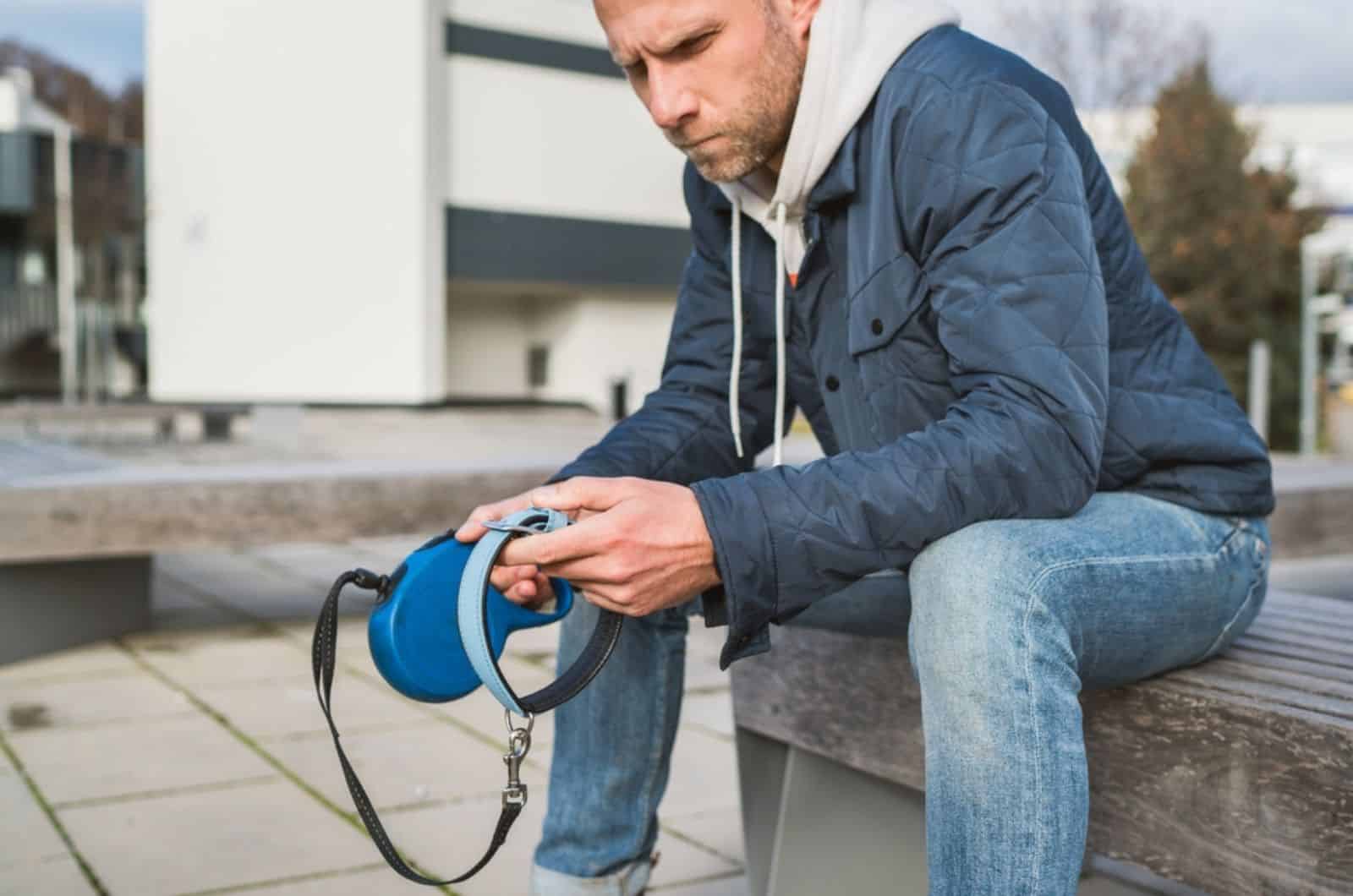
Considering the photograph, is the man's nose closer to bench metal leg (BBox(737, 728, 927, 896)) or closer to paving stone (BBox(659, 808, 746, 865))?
bench metal leg (BBox(737, 728, 927, 896))

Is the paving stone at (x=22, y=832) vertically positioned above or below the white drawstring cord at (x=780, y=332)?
below

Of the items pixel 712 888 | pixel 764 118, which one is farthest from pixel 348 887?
pixel 764 118

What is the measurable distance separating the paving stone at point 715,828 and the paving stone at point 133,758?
3.32 feet

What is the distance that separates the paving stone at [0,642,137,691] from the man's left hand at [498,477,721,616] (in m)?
3.30

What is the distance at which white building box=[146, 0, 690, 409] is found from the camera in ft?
89.2

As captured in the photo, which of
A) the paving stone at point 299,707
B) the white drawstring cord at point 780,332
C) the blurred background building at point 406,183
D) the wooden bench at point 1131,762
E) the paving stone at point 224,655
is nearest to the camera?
the wooden bench at point 1131,762

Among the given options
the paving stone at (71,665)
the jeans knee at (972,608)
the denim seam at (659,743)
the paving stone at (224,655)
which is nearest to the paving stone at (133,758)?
the paving stone at (224,655)

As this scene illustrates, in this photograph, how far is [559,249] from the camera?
29.6m

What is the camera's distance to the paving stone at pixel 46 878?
267 centimetres

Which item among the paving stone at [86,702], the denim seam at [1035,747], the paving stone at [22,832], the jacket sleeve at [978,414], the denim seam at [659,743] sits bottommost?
the paving stone at [86,702]

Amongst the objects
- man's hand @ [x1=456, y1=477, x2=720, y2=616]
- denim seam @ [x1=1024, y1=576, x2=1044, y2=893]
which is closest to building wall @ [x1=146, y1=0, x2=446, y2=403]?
man's hand @ [x1=456, y1=477, x2=720, y2=616]

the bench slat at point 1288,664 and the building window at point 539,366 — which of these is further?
the building window at point 539,366

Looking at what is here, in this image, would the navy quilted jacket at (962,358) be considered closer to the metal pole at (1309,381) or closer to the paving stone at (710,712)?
the paving stone at (710,712)

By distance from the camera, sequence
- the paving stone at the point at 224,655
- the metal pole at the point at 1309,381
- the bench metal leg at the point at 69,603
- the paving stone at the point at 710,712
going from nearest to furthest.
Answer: the paving stone at the point at 710,712
the paving stone at the point at 224,655
the bench metal leg at the point at 69,603
the metal pole at the point at 1309,381
